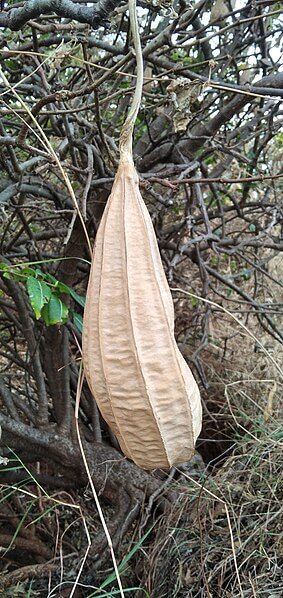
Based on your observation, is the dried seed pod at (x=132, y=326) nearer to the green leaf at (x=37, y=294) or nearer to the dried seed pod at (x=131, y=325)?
the dried seed pod at (x=131, y=325)

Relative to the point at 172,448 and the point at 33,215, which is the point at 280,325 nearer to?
the point at 33,215

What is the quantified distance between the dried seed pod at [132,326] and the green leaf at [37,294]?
0.23 m

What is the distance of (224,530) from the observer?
1229mm

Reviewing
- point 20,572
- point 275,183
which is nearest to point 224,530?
point 20,572

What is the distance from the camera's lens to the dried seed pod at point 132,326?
0.70 meters

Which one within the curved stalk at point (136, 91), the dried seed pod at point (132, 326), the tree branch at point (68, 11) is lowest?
the dried seed pod at point (132, 326)

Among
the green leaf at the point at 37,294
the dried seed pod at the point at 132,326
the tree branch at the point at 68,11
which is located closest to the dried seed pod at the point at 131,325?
the dried seed pod at the point at 132,326

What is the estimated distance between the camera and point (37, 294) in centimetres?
97

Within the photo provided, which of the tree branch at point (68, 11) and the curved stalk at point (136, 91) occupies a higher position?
the tree branch at point (68, 11)

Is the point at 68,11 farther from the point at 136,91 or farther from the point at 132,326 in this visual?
the point at 132,326

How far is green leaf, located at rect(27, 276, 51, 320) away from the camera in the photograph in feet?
3.11

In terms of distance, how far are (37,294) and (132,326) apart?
0.32m

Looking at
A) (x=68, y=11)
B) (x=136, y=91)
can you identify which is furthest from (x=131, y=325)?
(x=68, y=11)

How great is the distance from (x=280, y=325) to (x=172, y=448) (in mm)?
1695
